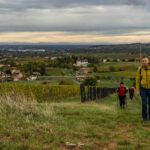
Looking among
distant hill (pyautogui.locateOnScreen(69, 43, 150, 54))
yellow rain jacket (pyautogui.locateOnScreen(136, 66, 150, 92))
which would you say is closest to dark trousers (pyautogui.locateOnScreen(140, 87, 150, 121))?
yellow rain jacket (pyautogui.locateOnScreen(136, 66, 150, 92))

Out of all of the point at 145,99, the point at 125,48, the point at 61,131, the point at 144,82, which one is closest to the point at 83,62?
the point at 125,48

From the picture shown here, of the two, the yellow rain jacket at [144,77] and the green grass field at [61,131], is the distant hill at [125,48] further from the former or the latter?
the green grass field at [61,131]

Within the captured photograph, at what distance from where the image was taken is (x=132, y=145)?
8430 mm

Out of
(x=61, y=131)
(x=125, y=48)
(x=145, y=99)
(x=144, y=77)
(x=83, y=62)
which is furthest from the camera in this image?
(x=83, y=62)

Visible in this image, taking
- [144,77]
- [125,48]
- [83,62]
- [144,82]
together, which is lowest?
[83,62]

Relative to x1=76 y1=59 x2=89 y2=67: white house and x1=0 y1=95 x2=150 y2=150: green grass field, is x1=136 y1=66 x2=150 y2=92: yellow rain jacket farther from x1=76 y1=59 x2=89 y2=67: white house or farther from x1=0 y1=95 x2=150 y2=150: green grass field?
x1=76 y1=59 x2=89 y2=67: white house

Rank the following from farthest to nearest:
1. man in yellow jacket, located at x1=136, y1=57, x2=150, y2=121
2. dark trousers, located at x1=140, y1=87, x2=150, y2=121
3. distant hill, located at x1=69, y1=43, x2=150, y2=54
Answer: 1. distant hill, located at x1=69, y1=43, x2=150, y2=54
2. dark trousers, located at x1=140, y1=87, x2=150, y2=121
3. man in yellow jacket, located at x1=136, y1=57, x2=150, y2=121

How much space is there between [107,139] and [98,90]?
36052mm

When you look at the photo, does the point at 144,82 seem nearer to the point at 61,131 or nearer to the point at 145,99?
the point at 145,99

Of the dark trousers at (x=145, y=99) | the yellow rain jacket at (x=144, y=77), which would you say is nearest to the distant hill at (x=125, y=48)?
the dark trousers at (x=145, y=99)

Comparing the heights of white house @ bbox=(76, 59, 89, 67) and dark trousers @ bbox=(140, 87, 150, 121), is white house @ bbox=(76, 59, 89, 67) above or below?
below

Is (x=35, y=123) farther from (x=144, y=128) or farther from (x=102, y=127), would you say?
(x=144, y=128)

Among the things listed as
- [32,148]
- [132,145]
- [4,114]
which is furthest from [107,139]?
[4,114]

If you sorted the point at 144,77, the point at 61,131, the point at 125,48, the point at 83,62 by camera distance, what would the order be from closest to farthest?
the point at 61,131 < the point at 144,77 < the point at 125,48 < the point at 83,62
